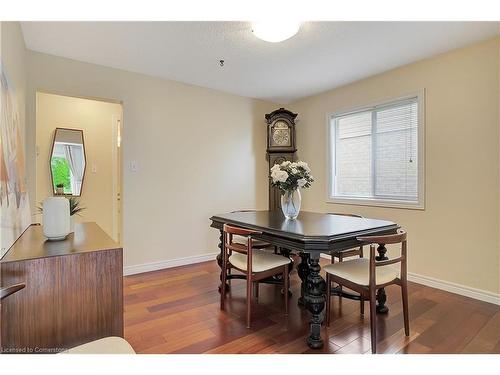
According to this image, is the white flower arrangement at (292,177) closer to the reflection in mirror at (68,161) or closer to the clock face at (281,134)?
the clock face at (281,134)

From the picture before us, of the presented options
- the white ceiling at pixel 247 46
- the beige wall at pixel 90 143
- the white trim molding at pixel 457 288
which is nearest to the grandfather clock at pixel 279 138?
the white ceiling at pixel 247 46

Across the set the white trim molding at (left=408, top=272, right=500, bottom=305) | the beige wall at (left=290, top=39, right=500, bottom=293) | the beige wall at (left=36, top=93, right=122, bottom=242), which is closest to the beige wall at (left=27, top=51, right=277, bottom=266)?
the beige wall at (left=36, top=93, right=122, bottom=242)

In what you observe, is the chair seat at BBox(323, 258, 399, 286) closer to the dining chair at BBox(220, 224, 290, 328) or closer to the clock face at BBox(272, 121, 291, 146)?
the dining chair at BBox(220, 224, 290, 328)

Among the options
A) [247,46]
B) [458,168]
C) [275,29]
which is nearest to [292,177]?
[275,29]

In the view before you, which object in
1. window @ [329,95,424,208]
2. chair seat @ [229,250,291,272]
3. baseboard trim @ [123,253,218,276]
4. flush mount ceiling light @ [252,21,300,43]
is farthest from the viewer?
baseboard trim @ [123,253,218,276]

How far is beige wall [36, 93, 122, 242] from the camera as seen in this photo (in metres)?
3.64

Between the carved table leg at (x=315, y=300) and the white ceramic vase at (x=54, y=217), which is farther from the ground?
the white ceramic vase at (x=54, y=217)

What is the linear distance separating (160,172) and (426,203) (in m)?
3.00

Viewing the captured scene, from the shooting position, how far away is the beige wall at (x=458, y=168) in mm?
2449

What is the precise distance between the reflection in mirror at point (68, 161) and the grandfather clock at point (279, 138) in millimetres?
2679

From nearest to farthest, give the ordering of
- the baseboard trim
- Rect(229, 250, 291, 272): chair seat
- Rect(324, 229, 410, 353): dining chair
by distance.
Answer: Rect(324, 229, 410, 353): dining chair → Rect(229, 250, 291, 272): chair seat → the baseboard trim

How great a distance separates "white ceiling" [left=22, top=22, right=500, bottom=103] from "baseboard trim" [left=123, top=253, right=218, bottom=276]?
2257 millimetres

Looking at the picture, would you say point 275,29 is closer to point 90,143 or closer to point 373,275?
point 373,275
